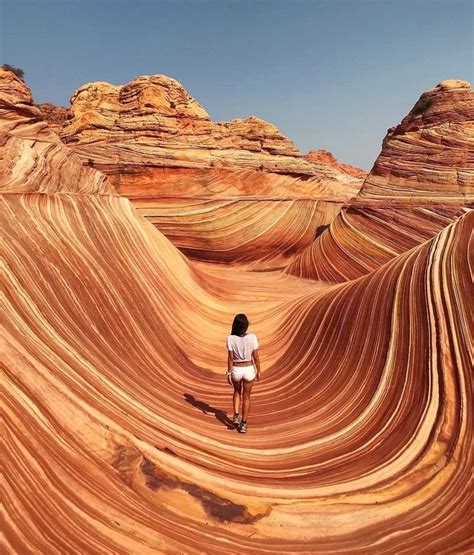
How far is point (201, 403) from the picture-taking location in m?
5.11

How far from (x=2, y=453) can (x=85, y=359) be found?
149cm

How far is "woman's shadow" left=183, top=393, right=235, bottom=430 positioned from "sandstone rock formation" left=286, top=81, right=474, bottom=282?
836cm

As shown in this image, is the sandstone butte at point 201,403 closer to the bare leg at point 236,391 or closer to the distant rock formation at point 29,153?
the distant rock formation at point 29,153

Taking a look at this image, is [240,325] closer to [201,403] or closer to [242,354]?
[242,354]

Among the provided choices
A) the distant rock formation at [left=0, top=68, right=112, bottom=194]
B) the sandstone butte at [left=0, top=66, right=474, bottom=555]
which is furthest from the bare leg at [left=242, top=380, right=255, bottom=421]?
the distant rock formation at [left=0, top=68, right=112, bottom=194]

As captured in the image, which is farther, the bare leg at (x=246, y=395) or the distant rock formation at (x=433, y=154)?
the distant rock formation at (x=433, y=154)

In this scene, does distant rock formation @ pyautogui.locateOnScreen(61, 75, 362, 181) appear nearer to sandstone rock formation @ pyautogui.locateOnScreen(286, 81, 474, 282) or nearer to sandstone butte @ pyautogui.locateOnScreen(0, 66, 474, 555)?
sandstone rock formation @ pyautogui.locateOnScreen(286, 81, 474, 282)

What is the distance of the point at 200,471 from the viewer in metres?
3.21

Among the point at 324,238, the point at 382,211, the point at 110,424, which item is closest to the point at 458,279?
the point at 110,424

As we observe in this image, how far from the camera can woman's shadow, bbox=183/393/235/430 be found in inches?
183

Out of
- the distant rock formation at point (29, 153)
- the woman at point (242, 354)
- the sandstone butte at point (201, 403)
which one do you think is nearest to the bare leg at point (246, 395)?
the woman at point (242, 354)

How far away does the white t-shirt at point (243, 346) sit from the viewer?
4207mm

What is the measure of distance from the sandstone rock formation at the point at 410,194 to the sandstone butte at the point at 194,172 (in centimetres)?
260

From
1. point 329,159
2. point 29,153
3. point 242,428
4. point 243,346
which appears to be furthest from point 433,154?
point 329,159
